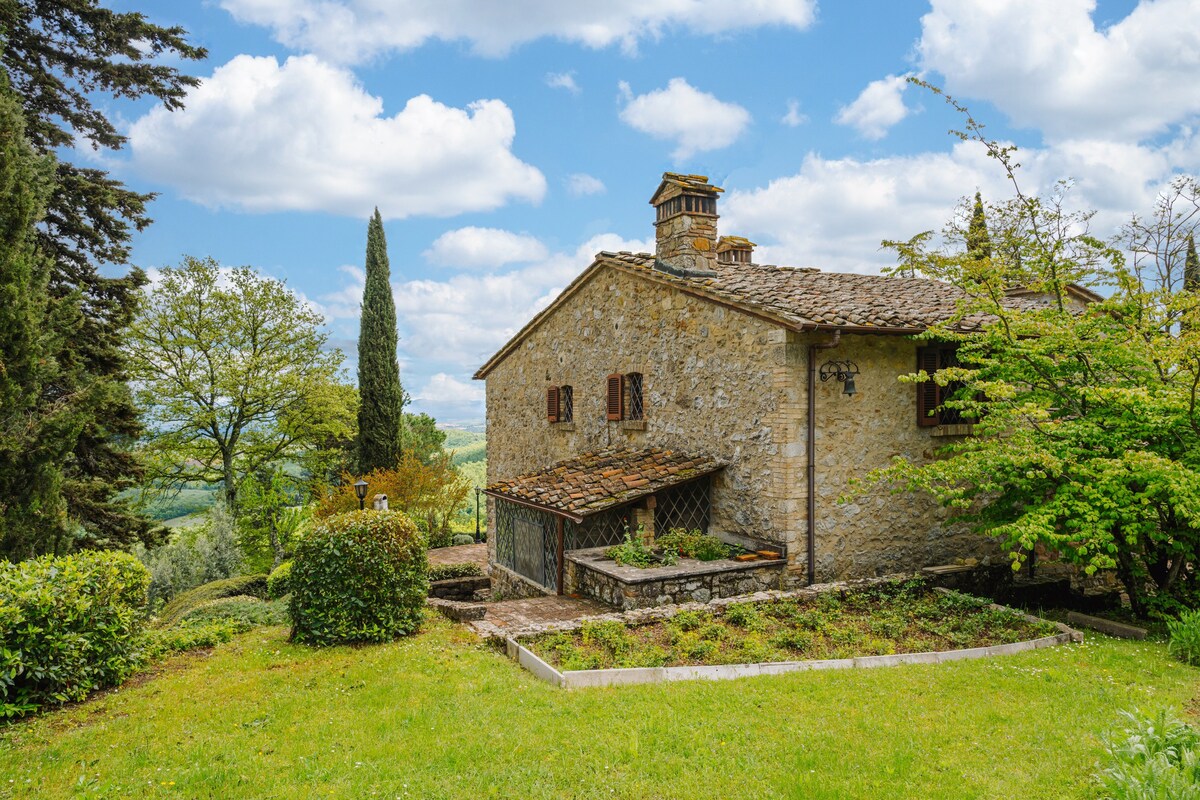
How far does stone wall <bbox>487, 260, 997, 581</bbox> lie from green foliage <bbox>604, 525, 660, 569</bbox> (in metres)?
1.49

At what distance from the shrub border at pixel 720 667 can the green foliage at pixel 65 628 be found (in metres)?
4.12

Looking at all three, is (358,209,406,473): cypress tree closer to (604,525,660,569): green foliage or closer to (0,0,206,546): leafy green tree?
(0,0,206,546): leafy green tree

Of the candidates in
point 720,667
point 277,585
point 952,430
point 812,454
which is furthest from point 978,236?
point 277,585

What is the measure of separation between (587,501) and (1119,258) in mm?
7906

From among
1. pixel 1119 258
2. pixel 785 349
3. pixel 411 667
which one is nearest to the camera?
pixel 411 667

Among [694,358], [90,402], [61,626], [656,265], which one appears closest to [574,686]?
[61,626]

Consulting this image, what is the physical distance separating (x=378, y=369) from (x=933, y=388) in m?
20.4

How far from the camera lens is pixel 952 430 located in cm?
1170

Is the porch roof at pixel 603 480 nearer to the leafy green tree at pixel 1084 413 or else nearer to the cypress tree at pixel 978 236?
the leafy green tree at pixel 1084 413

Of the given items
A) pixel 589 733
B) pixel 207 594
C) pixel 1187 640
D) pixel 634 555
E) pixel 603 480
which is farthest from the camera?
pixel 207 594

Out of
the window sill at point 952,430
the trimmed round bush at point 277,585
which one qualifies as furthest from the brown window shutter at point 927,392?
the trimmed round bush at point 277,585

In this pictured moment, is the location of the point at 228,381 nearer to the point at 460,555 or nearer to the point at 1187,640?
the point at 460,555

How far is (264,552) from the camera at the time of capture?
61.4 ft

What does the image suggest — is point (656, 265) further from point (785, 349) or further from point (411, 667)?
point (411, 667)
